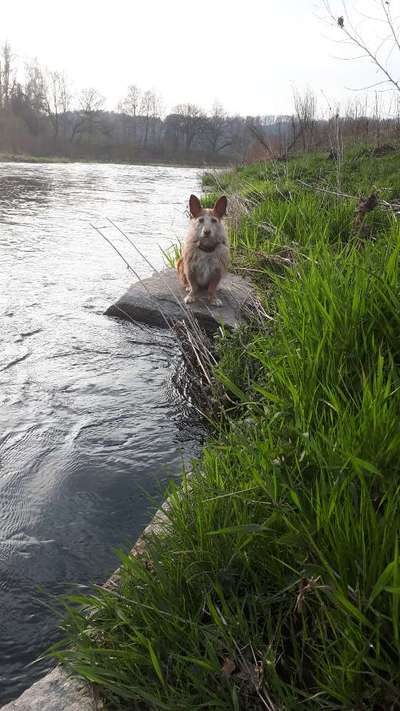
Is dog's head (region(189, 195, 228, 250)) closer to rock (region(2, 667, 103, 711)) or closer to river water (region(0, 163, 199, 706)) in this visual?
river water (region(0, 163, 199, 706))

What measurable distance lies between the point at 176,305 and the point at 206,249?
2.85 ft

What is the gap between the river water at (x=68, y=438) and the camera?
2525 mm

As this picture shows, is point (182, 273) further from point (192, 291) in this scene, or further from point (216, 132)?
point (216, 132)

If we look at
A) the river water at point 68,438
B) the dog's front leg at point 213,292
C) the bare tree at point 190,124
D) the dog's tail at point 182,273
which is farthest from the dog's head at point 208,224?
the bare tree at point 190,124

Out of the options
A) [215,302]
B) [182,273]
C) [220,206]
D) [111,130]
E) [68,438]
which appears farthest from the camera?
[111,130]

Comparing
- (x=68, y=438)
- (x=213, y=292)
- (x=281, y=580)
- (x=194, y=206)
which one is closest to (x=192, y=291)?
(x=213, y=292)

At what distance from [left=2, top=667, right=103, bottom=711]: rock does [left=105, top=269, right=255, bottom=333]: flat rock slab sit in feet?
12.2

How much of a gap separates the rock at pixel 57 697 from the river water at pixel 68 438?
20 cm

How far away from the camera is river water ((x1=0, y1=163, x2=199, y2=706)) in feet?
8.29

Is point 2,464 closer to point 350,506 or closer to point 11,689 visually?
point 11,689

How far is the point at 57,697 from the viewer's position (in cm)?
177

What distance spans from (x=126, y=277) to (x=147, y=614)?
721cm

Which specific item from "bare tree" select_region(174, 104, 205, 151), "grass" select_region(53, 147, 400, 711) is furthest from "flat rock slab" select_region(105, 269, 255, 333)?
"bare tree" select_region(174, 104, 205, 151)

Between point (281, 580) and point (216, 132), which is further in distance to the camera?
point (216, 132)
